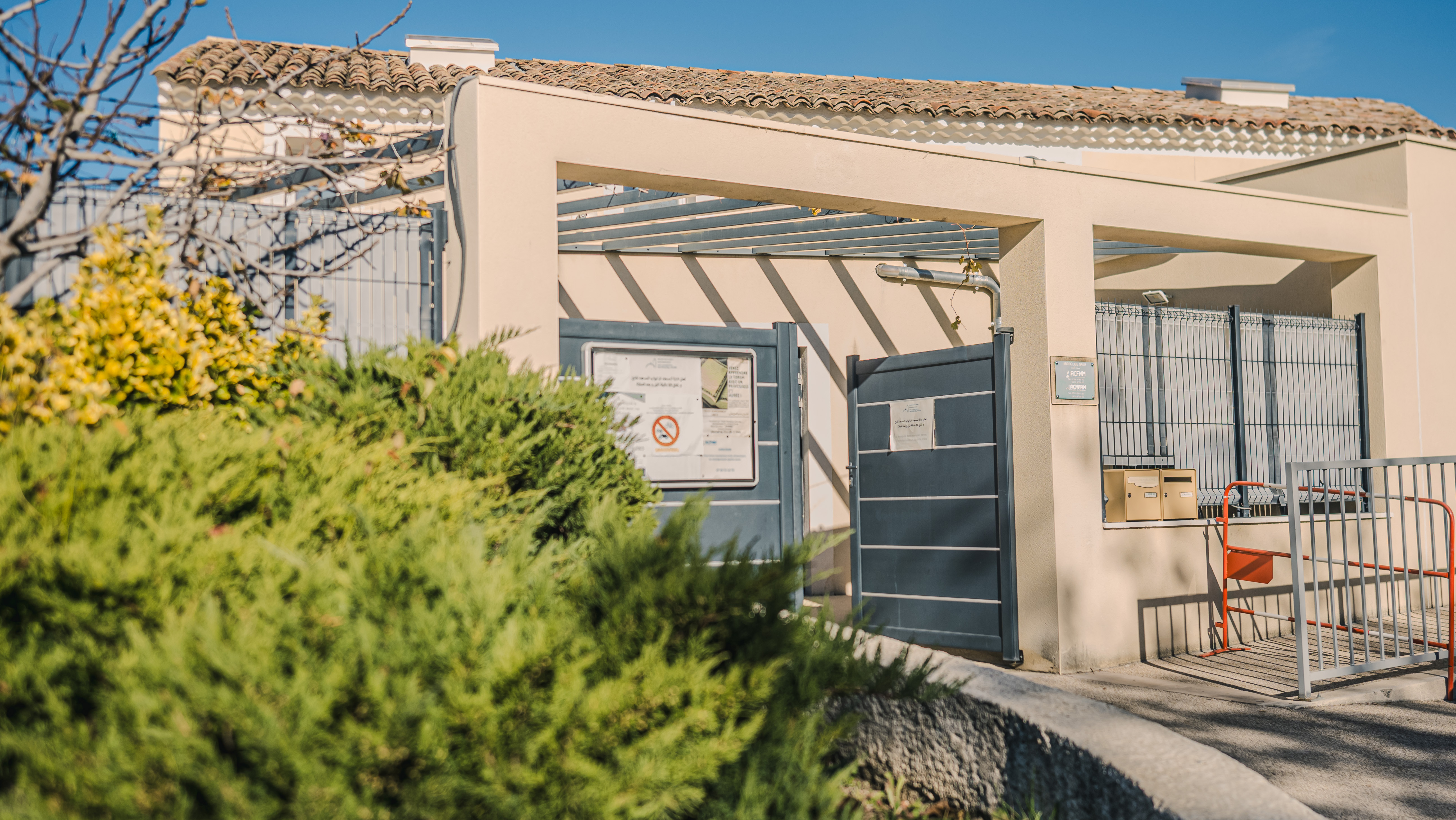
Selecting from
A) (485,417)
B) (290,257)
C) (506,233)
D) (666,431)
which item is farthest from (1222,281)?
(485,417)

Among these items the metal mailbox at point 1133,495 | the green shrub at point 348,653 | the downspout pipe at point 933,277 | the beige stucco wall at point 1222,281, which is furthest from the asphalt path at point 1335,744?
the downspout pipe at point 933,277

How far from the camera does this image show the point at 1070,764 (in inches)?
107

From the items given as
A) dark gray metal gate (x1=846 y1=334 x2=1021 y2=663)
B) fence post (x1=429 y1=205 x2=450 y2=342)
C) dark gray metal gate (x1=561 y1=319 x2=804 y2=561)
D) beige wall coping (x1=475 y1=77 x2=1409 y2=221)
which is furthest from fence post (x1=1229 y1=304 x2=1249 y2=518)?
fence post (x1=429 y1=205 x2=450 y2=342)

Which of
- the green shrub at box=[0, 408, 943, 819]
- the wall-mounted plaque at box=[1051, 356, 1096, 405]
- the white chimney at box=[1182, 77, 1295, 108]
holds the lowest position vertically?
Result: the green shrub at box=[0, 408, 943, 819]

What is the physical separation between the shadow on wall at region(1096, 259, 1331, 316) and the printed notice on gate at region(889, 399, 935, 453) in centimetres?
322

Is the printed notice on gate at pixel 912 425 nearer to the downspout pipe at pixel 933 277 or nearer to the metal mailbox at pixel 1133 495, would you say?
the metal mailbox at pixel 1133 495

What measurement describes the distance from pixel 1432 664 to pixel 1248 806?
18.8 ft

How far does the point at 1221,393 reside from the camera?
321 inches

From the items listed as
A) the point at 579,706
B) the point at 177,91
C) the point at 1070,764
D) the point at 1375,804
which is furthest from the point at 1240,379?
the point at 177,91

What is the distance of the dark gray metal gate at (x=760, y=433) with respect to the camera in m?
6.25

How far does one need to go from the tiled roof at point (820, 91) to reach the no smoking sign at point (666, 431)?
5.84 m

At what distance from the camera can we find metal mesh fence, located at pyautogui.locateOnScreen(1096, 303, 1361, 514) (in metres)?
7.72

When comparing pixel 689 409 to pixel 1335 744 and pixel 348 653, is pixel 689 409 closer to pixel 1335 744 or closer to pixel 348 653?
pixel 1335 744

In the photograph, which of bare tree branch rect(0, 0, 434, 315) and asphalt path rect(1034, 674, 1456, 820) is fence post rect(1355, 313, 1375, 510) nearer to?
asphalt path rect(1034, 674, 1456, 820)
